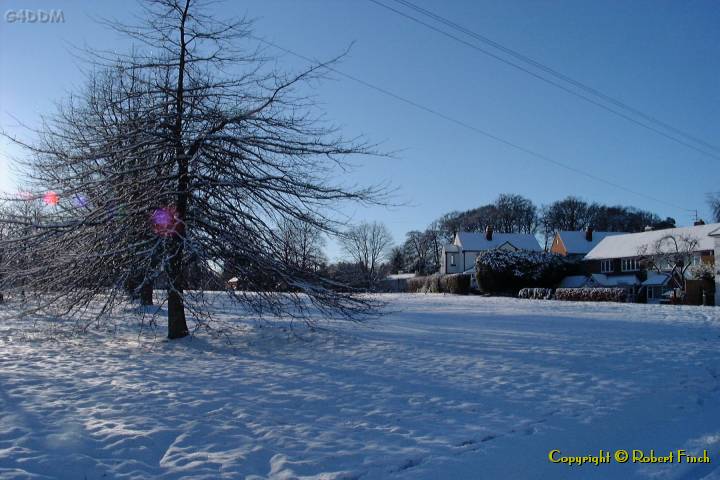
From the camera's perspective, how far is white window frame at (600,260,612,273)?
43031 millimetres

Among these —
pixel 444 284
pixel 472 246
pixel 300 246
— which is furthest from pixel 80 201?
pixel 472 246

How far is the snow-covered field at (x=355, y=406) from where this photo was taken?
4.20 meters

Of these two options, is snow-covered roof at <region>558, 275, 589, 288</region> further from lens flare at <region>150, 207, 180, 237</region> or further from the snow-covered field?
lens flare at <region>150, 207, 180, 237</region>

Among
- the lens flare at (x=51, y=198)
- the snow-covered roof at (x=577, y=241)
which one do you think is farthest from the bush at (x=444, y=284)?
the lens flare at (x=51, y=198)

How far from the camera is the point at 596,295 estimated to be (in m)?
23.4

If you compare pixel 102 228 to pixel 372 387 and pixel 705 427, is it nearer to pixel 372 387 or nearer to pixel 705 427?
pixel 372 387

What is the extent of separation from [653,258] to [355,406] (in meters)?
33.9

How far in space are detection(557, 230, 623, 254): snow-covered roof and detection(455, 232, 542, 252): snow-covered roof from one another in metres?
3.31

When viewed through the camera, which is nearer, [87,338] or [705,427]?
[705,427]

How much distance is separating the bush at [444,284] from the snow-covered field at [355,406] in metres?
26.0

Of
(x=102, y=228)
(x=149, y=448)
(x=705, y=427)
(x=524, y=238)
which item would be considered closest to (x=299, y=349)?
(x=102, y=228)

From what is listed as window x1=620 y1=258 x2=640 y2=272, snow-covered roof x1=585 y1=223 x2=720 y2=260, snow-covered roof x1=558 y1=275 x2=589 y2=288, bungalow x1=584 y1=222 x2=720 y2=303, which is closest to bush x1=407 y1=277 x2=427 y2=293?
snow-covered roof x1=558 y1=275 x2=589 y2=288

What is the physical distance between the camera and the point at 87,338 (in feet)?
36.7

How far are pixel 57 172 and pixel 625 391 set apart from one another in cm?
1056
